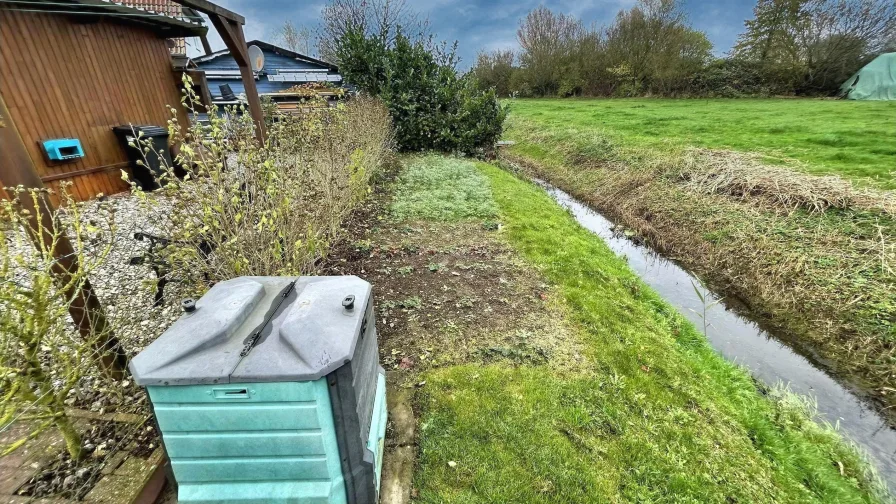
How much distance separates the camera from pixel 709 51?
25562mm

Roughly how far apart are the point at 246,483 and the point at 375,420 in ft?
2.16

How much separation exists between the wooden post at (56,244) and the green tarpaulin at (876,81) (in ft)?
101

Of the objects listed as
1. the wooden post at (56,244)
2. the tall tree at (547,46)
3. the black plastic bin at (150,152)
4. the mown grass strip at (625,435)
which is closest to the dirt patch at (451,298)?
the mown grass strip at (625,435)

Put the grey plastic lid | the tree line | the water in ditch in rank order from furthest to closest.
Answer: the tree line
the water in ditch
the grey plastic lid

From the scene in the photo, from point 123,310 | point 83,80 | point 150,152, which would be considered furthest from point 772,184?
point 83,80

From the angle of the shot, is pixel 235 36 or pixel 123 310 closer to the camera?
pixel 123 310

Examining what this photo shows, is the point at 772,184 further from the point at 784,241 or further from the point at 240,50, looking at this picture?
the point at 240,50

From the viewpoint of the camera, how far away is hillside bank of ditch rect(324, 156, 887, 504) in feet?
Result: 8.09

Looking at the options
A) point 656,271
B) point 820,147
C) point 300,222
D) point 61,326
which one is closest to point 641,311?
point 656,271

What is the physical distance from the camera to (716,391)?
11.3 ft

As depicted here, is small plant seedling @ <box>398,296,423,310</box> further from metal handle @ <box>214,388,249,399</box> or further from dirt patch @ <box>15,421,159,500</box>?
metal handle @ <box>214,388,249,399</box>

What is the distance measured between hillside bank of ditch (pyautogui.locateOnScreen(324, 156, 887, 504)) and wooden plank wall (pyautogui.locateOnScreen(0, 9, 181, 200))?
4.81 metres

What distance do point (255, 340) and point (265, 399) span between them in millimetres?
245

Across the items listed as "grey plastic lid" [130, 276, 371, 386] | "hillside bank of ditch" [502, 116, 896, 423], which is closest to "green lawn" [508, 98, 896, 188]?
"hillside bank of ditch" [502, 116, 896, 423]
